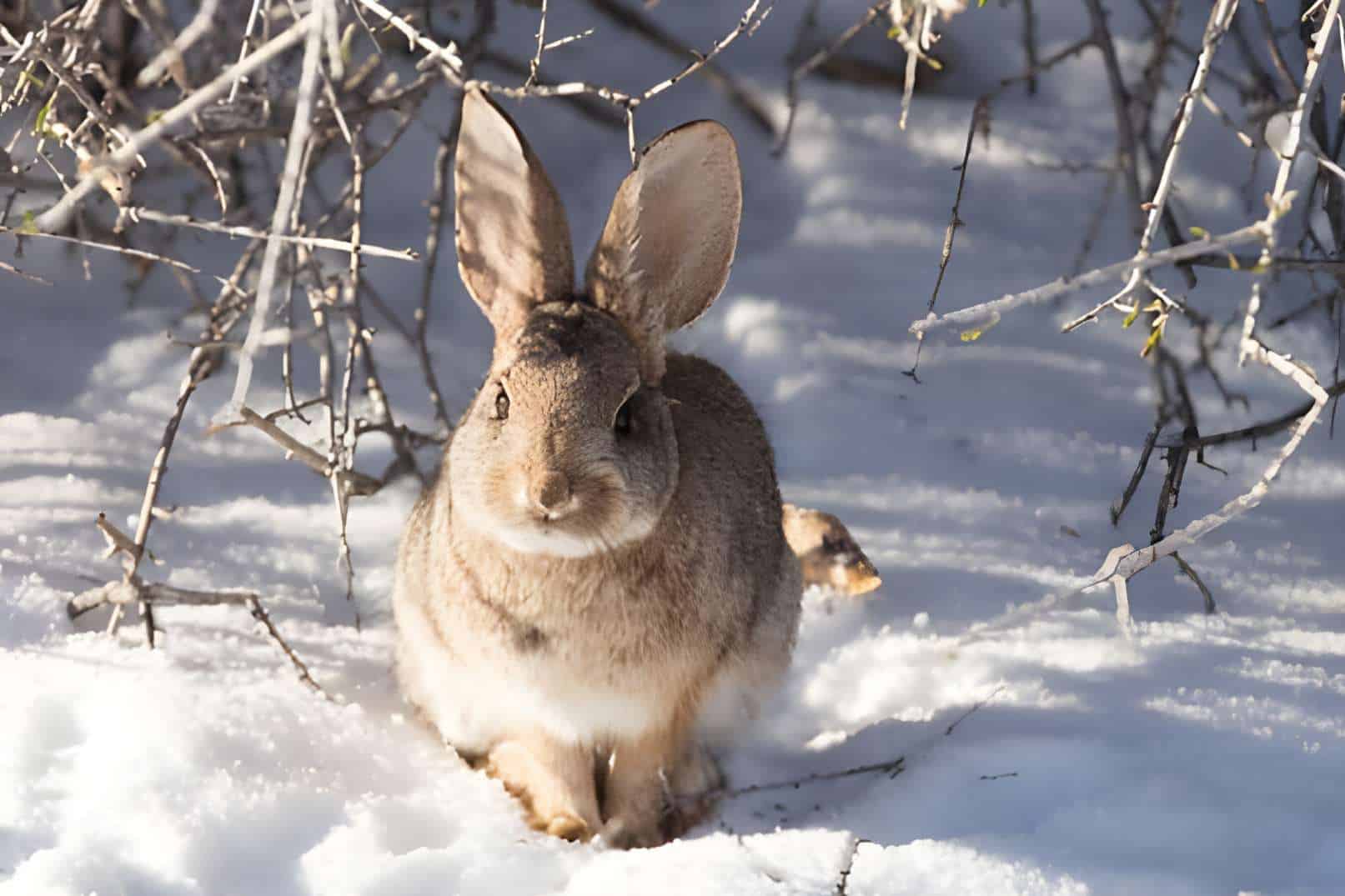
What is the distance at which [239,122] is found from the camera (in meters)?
3.37

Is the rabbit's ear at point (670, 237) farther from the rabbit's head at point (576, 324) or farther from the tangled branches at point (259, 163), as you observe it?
the tangled branches at point (259, 163)

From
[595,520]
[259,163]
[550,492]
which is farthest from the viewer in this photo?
[259,163]

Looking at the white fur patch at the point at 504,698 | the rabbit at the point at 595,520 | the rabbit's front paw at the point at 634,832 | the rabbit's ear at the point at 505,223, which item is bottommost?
the rabbit's front paw at the point at 634,832

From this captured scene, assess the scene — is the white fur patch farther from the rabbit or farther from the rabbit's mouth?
the rabbit's mouth

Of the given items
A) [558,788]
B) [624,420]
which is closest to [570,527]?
[624,420]

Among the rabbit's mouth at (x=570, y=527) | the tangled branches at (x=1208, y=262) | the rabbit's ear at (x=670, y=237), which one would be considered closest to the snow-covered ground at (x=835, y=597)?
the tangled branches at (x=1208, y=262)

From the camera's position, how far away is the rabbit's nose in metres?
2.36

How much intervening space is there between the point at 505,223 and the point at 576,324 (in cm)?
28

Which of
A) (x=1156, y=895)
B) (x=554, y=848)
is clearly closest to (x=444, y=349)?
(x=554, y=848)

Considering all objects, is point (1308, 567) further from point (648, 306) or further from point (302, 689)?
point (302, 689)

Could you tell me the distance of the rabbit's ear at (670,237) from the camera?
8.85ft

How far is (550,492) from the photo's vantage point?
7.75 feet

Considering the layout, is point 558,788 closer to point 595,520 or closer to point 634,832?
point 634,832

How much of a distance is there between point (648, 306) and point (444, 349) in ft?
5.52
